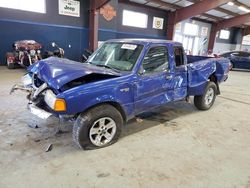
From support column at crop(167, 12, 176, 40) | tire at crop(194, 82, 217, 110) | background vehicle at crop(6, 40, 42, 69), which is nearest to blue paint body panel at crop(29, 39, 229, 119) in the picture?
tire at crop(194, 82, 217, 110)

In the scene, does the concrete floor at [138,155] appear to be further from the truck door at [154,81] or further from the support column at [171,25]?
the support column at [171,25]

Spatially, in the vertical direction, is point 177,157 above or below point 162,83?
below

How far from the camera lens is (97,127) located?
2879mm

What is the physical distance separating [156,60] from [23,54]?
6671mm

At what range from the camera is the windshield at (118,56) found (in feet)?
10.7

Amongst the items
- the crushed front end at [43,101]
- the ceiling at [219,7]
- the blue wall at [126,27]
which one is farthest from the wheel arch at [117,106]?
the ceiling at [219,7]

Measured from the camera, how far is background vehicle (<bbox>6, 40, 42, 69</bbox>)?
833cm

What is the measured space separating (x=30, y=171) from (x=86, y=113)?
91 centimetres

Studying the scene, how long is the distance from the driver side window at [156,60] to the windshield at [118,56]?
173 millimetres

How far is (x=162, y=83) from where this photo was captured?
3.51m

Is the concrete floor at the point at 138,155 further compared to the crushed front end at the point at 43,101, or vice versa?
the crushed front end at the point at 43,101

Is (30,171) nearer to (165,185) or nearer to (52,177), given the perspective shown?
(52,177)

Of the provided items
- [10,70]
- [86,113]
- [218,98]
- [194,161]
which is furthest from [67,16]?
[194,161]

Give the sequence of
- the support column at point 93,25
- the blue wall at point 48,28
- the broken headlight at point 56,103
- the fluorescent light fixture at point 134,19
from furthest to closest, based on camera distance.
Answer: the fluorescent light fixture at point 134,19, the support column at point 93,25, the blue wall at point 48,28, the broken headlight at point 56,103
